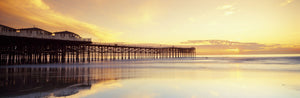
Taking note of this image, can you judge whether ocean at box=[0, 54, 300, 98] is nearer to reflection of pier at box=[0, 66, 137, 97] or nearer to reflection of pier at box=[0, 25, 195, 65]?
reflection of pier at box=[0, 66, 137, 97]

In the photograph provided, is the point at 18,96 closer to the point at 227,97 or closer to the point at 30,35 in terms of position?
the point at 227,97

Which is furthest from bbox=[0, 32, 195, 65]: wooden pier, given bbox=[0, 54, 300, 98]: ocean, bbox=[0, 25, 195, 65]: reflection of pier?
bbox=[0, 54, 300, 98]: ocean

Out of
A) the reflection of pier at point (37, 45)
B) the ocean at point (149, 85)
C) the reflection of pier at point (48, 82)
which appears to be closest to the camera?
the ocean at point (149, 85)

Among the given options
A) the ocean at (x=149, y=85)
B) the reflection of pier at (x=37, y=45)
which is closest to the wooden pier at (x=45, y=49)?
the reflection of pier at (x=37, y=45)

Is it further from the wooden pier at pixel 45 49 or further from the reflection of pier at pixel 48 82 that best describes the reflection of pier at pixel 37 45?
the reflection of pier at pixel 48 82

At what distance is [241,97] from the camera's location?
19.7 ft

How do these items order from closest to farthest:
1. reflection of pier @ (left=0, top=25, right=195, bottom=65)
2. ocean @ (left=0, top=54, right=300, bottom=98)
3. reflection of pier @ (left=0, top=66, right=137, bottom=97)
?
ocean @ (left=0, top=54, right=300, bottom=98) → reflection of pier @ (left=0, top=66, right=137, bottom=97) → reflection of pier @ (left=0, top=25, right=195, bottom=65)

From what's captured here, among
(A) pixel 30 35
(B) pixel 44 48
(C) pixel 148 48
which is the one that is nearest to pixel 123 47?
(C) pixel 148 48

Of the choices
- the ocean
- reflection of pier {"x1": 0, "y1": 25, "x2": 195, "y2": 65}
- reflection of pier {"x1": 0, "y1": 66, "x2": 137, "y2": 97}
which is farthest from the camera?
reflection of pier {"x1": 0, "y1": 25, "x2": 195, "y2": 65}

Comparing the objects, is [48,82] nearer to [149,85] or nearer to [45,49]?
[149,85]

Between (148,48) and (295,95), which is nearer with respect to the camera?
(295,95)

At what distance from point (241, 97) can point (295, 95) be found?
2.04m

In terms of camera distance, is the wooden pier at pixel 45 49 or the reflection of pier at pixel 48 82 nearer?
the reflection of pier at pixel 48 82

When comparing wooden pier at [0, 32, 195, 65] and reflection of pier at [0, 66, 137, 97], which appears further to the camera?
wooden pier at [0, 32, 195, 65]
